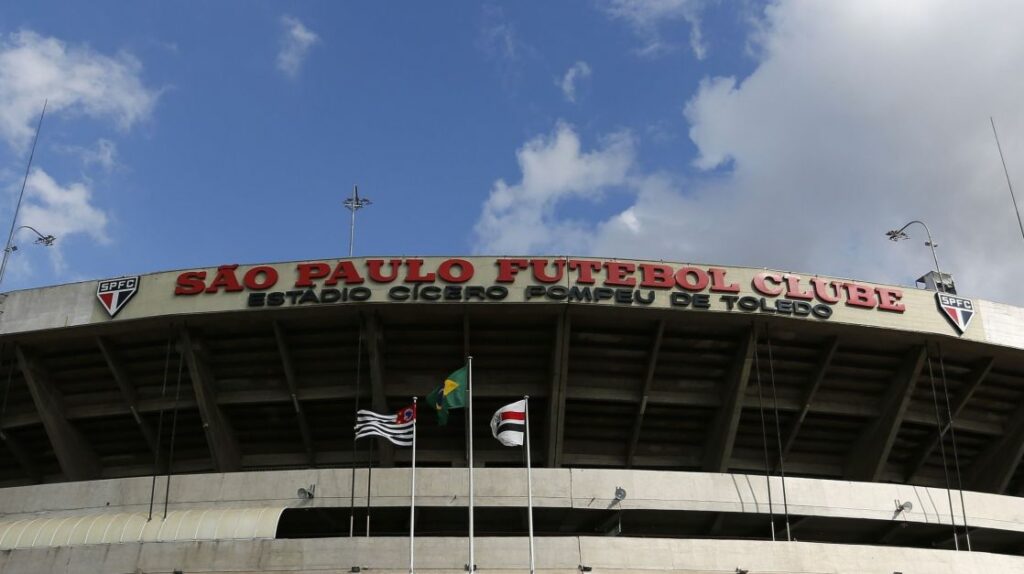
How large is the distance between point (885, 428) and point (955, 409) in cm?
381

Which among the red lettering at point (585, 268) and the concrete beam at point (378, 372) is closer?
the red lettering at point (585, 268)

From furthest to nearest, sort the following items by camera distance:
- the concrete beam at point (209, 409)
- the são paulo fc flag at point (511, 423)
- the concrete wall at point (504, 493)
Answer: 1. the concrete beam at point (209, 409)
2. the concrete wall at point (504, 493)
3. the são paulo fc flag at point (511, 423)

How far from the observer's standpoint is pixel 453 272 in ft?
115

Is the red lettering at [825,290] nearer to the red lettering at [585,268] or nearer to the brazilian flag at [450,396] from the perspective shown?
the red lettering at [585,268]

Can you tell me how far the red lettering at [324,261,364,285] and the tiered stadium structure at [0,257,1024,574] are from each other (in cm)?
8

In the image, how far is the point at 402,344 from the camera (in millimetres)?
36719

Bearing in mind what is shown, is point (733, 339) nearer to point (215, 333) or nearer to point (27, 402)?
point (215, 333)

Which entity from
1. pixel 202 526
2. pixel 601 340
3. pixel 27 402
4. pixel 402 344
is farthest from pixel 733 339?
pixel 27 402

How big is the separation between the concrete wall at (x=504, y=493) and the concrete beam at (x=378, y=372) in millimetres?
4842

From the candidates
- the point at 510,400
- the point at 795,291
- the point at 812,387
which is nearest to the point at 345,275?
the point at 510,400

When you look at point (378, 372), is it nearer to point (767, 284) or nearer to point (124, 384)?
point (124, 384)

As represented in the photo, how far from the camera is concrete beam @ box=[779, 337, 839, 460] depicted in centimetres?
3722

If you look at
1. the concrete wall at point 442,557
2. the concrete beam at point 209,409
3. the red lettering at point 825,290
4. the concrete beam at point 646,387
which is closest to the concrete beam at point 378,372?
the concrete beam at point 209,409

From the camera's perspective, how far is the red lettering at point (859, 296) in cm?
3612
